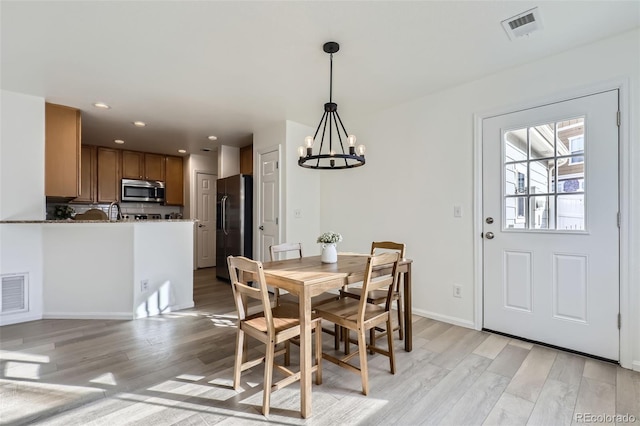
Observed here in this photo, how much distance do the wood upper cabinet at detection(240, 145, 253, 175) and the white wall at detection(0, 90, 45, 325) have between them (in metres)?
2.67

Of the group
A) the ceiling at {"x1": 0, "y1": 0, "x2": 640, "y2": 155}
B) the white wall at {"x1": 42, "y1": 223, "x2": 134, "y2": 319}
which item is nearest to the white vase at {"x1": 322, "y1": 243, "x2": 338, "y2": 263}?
the ceiling at {"x1": 0, "y1": 0, "x2": 640, "y2": 155}

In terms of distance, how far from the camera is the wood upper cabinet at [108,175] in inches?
214

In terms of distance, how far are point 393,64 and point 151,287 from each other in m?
3.31

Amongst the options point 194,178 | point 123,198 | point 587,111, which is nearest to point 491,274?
point 587,111

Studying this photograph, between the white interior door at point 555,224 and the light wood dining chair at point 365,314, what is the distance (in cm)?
127

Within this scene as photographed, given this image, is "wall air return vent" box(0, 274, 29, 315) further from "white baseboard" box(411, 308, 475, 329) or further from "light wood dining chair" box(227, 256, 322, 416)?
"white baseboard" box(411, 308, 475, 329)

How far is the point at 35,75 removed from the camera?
2754 mm

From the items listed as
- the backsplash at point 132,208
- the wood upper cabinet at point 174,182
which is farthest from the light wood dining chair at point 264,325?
the wood upper cabinet at point 174,182

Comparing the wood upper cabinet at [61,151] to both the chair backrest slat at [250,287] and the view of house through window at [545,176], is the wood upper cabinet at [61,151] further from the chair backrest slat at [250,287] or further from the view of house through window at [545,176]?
the view of house through window at [545,176]

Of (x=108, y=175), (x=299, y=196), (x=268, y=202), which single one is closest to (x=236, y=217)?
(x=268, y=202)

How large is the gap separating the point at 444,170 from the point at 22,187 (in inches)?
172

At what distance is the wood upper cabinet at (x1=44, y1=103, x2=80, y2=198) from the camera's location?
3.44 m

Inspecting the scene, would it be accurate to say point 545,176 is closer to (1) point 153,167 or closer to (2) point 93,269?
(2) point 93,269

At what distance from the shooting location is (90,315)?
3240 mm
